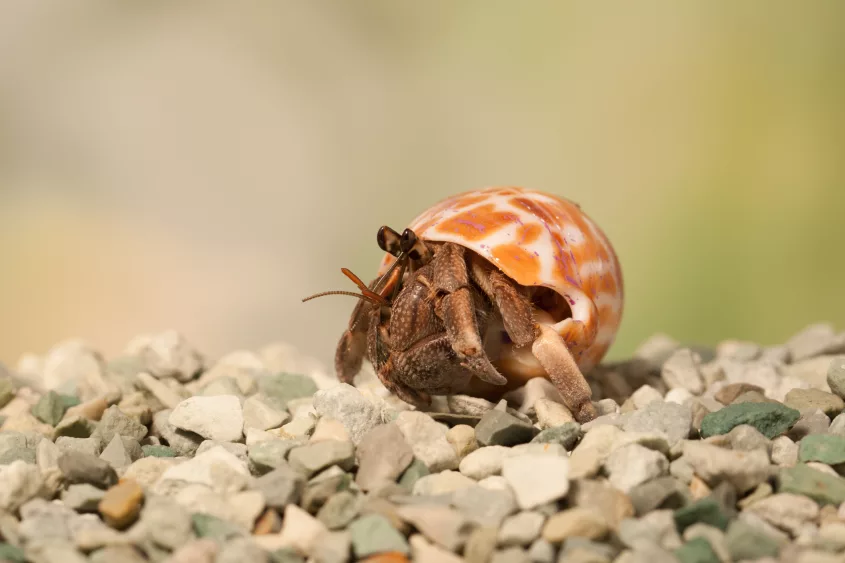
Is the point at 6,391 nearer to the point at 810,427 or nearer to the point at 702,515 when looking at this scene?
the point at 702,515

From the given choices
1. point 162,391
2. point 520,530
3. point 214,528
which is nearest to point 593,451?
point 520,530

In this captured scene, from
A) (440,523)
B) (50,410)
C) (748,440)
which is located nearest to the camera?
(440,523)

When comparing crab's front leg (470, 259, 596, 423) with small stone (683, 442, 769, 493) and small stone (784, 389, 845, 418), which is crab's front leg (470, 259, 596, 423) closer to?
small stone (683, 442, 769, 493)

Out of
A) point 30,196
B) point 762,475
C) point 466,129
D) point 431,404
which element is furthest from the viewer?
point 466,129

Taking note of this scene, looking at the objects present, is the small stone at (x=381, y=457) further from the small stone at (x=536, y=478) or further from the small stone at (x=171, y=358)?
the small stone at (x=171, y=358)

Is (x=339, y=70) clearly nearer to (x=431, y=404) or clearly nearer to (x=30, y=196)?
(x=30, y=196)

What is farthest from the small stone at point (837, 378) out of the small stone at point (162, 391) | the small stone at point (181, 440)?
the small stone at point (162, 391)

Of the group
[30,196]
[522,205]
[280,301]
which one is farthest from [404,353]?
[30,196]
